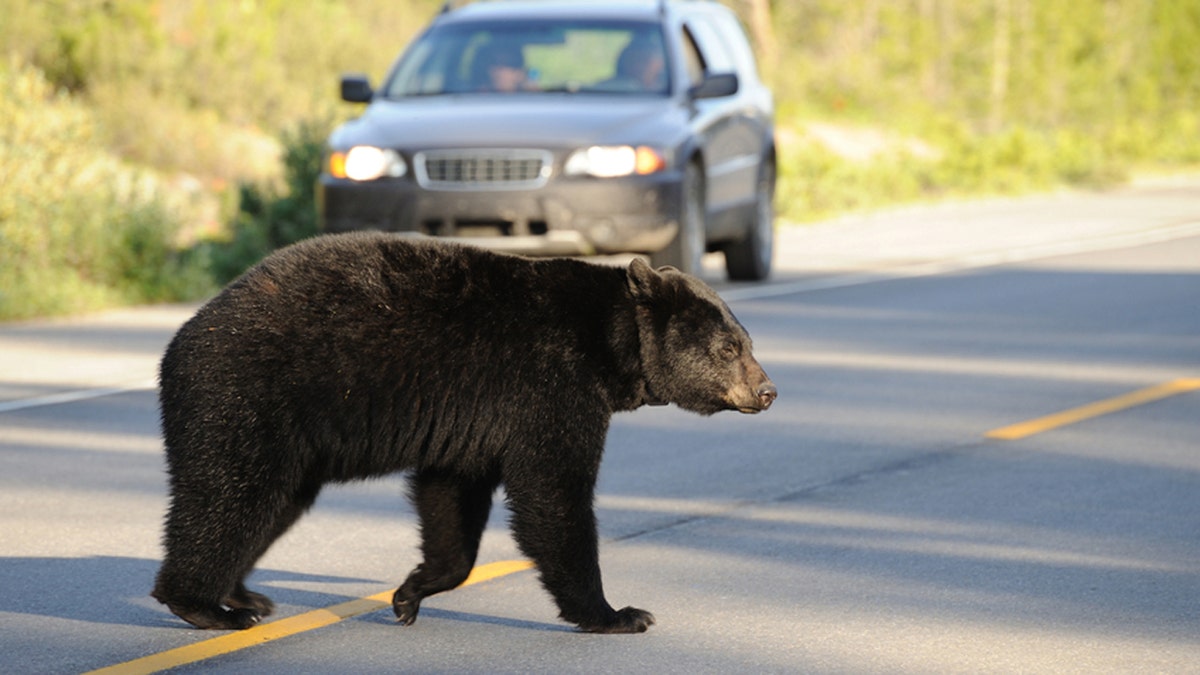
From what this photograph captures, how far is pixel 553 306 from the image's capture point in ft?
19.7

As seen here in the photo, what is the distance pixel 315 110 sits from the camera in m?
23.7

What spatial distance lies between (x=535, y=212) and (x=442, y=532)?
8.14 meters

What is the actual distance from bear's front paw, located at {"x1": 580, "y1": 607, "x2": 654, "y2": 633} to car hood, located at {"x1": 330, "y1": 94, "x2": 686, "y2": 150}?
27.9 ft

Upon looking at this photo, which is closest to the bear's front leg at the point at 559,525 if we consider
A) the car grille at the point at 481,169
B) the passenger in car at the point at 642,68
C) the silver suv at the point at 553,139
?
the silver suv at the point at 553,139

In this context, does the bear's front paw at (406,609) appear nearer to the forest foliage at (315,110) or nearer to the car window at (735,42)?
the forest foliage at (315,110)

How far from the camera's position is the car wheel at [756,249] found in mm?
16781

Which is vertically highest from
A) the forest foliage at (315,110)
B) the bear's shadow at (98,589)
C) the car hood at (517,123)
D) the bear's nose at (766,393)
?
the bear's nose at (766,393)

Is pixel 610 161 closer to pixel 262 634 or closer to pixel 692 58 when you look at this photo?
pixel 692 58

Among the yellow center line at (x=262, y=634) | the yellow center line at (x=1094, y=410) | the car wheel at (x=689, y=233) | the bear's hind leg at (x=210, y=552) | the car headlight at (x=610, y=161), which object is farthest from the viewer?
the car wheel at (x=689, y=233)

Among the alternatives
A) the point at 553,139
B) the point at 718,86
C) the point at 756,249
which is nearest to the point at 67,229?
the point at 553,139

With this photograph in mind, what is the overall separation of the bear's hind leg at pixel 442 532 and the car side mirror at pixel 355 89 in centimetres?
922

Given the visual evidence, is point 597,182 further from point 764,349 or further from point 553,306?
point 553,306

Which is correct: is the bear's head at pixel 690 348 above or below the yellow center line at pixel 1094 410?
above

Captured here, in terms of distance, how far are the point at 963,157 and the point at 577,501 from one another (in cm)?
2689
